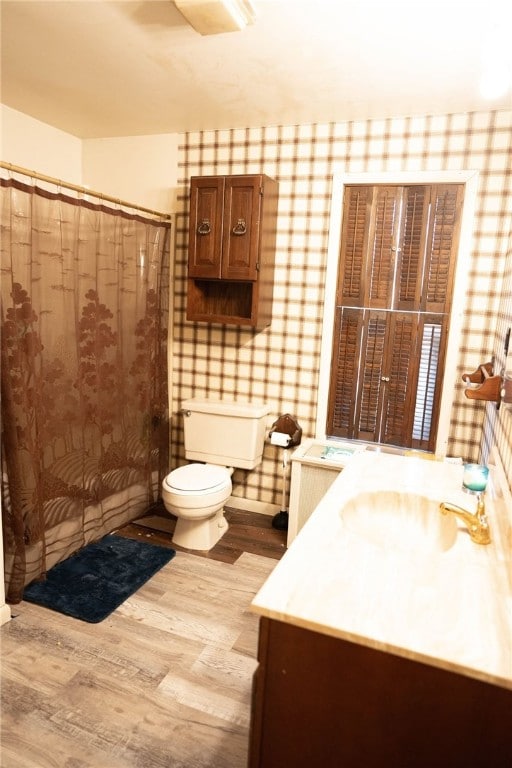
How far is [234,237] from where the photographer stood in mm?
2818

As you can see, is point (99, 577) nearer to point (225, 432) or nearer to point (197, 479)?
point (197, 479)

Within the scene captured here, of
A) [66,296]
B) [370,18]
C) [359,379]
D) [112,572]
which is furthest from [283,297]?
[112,572]

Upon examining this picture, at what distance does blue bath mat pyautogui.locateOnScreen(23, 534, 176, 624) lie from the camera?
2260 millimetres

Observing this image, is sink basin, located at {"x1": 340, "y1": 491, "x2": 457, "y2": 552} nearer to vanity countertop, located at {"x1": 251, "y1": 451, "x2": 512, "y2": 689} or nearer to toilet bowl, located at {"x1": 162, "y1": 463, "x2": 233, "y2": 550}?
vanity countertop, located at {"x1": 251, "y1": 451, "x2": 512, "y2": 689}

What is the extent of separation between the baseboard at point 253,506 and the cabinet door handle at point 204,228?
1.77 meters

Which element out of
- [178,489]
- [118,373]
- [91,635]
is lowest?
[91,635]

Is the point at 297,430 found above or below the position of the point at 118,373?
below

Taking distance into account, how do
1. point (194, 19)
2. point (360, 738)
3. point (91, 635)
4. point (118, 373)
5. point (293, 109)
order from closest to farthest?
point (360, 738) → point (194, 19) → point (91, 635) → point (293, 109) → point (118, 373)

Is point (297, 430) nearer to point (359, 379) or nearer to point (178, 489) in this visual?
point (359, 379)

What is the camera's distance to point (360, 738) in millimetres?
979

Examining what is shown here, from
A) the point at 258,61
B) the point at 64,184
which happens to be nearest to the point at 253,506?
the point at 64,184

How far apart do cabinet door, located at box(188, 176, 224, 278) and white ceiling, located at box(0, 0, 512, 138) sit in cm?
40

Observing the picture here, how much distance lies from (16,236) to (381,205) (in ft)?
6.36

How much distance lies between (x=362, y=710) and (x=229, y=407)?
87.0 inches
